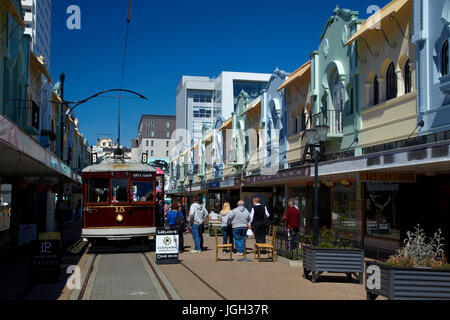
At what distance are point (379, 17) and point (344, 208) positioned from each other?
7485 millimetres

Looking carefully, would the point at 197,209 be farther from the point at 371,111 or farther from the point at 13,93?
the point at 13,93

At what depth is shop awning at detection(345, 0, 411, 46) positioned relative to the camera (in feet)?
51.3

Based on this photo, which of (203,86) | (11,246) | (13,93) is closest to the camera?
(11,246)

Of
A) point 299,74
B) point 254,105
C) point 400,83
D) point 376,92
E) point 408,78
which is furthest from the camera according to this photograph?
point 254,105

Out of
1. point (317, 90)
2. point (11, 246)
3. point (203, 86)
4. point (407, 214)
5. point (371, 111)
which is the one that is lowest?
Result: point (11, 246)

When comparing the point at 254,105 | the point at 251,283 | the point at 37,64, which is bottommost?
the point at 251,283

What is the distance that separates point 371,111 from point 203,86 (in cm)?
8669

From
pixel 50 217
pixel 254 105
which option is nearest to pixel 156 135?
pixel 254 105

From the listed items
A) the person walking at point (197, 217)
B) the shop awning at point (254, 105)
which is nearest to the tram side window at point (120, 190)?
the person walking at point (197, 217)

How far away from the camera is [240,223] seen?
15.3m

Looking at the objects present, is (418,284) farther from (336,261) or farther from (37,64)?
(37,64)

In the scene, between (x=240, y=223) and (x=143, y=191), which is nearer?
(x=240, y=223)

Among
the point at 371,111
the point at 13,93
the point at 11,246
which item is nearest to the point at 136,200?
the point at 11,246

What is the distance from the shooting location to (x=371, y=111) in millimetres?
17938
